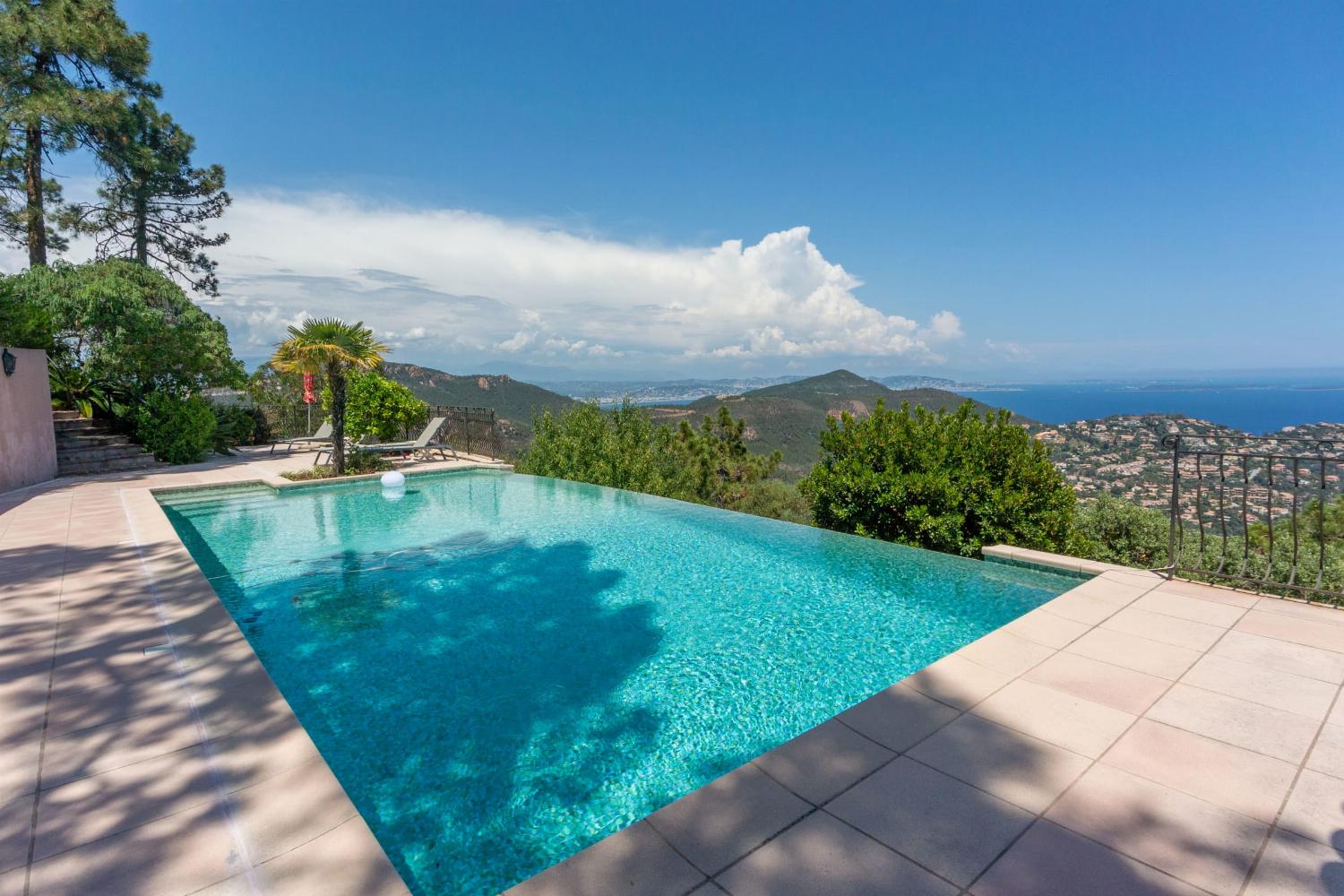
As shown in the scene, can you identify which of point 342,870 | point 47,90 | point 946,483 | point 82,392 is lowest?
point 342,870

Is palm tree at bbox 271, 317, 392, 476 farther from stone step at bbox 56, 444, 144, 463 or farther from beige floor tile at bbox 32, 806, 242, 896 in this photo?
beige floor tile at bbox 32, 806, 242, 896

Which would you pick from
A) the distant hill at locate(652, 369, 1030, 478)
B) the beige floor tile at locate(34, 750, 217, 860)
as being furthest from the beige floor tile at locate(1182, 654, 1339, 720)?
the distant hill at locate(652, 369, 1030, 478)

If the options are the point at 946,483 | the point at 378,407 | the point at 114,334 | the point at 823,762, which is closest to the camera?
the point at 823,762

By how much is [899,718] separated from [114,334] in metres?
14.4

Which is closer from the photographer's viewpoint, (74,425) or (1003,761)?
(1003,761)

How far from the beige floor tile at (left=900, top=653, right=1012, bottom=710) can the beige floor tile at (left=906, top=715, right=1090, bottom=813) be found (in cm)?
23

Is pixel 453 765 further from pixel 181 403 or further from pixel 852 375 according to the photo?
pixel 852 375

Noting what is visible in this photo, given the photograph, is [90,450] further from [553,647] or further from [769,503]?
[769,503]

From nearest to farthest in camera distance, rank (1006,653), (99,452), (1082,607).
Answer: (1006,653), (1082,607), (99,452)

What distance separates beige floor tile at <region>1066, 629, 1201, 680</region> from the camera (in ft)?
9.82

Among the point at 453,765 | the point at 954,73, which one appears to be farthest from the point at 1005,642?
the point at 954,73

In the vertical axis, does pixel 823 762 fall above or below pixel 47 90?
below

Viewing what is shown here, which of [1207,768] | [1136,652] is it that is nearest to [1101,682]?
[1136,652]

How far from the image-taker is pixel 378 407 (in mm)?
13188
